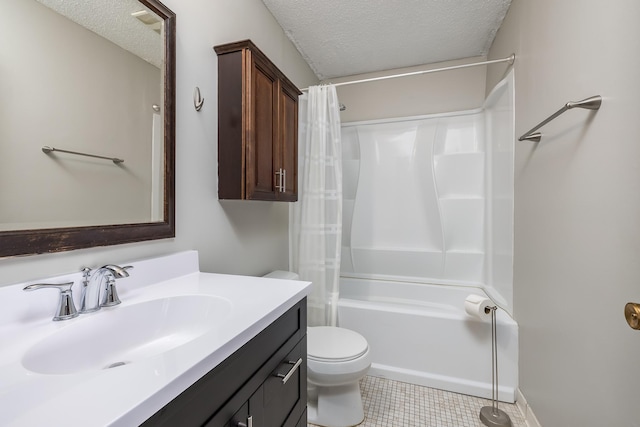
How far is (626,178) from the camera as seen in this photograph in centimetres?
84

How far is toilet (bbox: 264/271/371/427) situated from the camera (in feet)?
4.71

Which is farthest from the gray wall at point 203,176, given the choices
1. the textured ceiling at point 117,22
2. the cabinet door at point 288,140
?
the cabinet door at point 288,140

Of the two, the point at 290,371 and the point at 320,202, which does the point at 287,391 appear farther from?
the point at 320,202

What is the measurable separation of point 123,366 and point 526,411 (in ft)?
6.41

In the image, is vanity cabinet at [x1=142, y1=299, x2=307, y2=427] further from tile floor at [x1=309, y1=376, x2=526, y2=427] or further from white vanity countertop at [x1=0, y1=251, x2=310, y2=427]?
tile floor at [x1=309, y1=376, x2=526, y2=427]

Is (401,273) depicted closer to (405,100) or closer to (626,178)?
(405,100)

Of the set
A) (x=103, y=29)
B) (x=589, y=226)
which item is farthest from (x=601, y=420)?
(x=103, y=29)

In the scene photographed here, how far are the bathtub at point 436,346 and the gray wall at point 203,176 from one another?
852 millimetres

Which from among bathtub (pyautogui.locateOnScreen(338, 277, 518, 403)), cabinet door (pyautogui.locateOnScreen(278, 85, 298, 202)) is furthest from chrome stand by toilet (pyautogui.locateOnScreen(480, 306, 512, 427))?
cabinet door (pyautogui.locateOnScreen(278, 85, 298, 202))

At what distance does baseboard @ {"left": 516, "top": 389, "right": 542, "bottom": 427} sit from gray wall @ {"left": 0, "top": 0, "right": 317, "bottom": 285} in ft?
5.36

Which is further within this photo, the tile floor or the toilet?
the tile floor

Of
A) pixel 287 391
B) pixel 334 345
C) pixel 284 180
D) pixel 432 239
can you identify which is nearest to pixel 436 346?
pixel 334 345

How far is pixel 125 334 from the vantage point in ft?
2.76

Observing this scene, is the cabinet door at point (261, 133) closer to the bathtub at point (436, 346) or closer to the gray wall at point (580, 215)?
the bathtub at point (436, 346)
